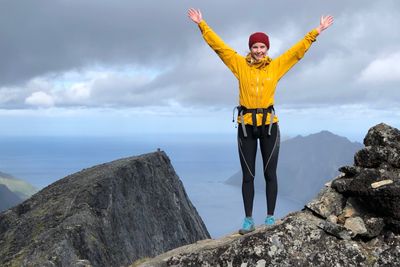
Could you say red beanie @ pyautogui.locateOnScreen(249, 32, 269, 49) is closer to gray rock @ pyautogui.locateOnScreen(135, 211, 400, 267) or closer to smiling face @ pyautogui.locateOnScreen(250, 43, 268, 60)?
smiling face @ pyautogui.locateOnScreen(250, 43, 268, 60)

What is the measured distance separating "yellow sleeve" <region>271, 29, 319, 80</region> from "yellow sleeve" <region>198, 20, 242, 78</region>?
3.66 ft

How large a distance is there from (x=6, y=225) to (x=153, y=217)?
2358cm

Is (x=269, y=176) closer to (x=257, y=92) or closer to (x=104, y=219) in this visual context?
(x=257, y=92)

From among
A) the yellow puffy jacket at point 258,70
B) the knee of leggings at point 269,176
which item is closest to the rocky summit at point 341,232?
the knee of leggings at point 269,176

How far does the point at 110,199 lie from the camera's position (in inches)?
2452

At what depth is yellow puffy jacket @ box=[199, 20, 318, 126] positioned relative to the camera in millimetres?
12148

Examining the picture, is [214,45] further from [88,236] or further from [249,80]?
[88,236]

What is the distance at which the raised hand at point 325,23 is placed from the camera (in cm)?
1250

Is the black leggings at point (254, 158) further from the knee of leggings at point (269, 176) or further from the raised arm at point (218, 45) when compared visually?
the raised arm at point (218, 45)

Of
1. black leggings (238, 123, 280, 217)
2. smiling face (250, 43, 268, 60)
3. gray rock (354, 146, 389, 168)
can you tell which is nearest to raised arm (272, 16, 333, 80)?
smiling face (250, 43, 268, 60)

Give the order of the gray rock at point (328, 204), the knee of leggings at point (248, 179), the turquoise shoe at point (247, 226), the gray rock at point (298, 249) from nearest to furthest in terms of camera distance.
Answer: the gray rock at point (298, 249), the gray rock at point (328, 204), the turquoise shoe at point (247, 226), the knee of leggings at point (248, 179)

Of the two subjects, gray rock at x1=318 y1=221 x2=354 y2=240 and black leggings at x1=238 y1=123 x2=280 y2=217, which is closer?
gray rock at x1=318 y1=221 x2=354 y2=240

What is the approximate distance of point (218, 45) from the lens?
501 inches

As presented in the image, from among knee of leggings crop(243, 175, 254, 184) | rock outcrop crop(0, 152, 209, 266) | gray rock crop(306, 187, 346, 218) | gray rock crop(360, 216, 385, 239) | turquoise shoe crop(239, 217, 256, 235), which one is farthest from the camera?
rock outcrop crop(0, 152, 209, 266)
